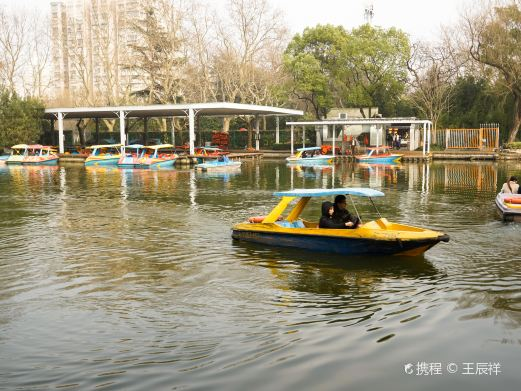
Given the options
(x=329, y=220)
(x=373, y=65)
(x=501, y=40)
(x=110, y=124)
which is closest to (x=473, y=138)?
(x=501, y=40)

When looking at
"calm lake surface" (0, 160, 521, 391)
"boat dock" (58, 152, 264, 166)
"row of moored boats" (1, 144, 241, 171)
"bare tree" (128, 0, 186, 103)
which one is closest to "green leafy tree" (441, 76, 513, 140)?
"boat dock" (58, 152, 264, 166)

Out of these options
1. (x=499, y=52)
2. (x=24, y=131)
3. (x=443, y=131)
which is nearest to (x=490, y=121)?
(x=443, y=131)

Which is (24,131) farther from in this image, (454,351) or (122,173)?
(454,351)

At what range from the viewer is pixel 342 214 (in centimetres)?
1320

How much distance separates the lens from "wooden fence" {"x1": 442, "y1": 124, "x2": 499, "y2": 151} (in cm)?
5150

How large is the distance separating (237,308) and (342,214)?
14.7 feet

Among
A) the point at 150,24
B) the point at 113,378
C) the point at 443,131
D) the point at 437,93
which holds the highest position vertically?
the point at 150,24

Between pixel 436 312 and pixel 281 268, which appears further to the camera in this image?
pixel 281 268

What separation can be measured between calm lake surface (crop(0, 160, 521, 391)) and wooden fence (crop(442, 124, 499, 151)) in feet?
116

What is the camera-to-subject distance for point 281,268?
1223 cm

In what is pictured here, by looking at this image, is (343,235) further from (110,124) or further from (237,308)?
(110,124)

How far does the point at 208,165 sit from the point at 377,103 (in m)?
27.9

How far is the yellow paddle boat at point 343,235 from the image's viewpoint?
39.9 feet

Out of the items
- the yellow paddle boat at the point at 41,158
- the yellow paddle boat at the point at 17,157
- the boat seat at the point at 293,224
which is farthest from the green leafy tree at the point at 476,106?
the boat seat at the point at 293,224
